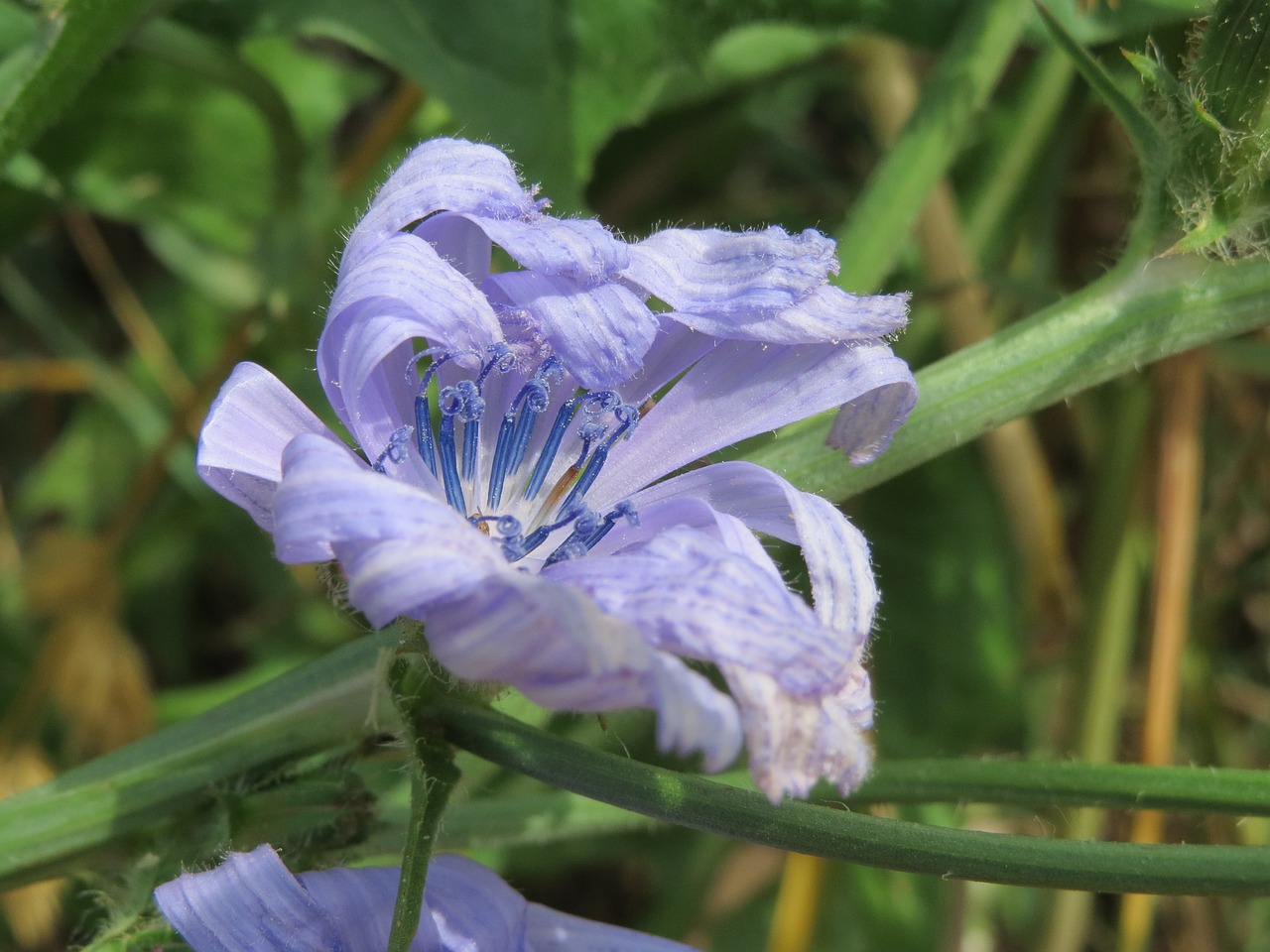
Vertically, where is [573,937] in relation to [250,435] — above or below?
below

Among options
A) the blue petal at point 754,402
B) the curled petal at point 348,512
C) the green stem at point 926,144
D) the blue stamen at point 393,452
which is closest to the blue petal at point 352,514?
the curled petal at point 348,512

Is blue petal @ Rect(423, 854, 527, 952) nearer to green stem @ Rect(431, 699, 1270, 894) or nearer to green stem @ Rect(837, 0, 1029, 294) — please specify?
green stem @ Rect(431, 699, 1270, 894)

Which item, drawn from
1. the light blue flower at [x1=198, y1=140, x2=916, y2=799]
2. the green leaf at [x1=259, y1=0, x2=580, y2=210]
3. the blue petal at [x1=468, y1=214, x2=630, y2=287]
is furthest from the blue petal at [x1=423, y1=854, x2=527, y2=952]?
the green leaf at [x1=259, y1=0, x2=580, y2=210]

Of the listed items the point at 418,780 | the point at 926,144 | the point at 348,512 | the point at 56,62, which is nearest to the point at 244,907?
the point at 418,780

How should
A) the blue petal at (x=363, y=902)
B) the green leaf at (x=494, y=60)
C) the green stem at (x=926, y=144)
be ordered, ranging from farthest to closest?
the green leaf at (x=494, y=60) → the green stem at (x=926, y=144) → the blue petal at (x=363, y=902)

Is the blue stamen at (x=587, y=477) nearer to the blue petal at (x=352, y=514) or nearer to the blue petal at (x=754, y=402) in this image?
the blue petal at (x=754, y=402)

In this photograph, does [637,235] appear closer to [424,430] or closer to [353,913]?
[424,430]
